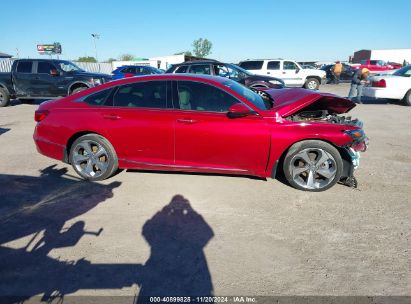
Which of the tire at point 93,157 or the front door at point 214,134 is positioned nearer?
the front door at point 214,134

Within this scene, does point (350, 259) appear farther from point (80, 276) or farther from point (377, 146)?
point (377, 146)

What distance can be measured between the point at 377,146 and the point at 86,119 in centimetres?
578

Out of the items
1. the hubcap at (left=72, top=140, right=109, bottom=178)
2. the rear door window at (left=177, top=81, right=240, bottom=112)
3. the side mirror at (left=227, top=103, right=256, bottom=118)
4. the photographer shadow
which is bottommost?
the photographer shadow

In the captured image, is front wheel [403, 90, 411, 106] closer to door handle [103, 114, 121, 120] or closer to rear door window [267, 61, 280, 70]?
rear door window [267, 61, 280, 70]

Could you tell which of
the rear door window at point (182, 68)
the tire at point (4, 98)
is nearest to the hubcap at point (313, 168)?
the rear door window at point (182, 68)

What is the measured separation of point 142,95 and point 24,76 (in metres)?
9.93

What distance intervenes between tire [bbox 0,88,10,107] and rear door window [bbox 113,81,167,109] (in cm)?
1034

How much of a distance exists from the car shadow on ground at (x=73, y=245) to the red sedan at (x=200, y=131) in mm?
634

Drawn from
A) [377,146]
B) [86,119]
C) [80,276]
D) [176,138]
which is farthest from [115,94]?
[377,146]

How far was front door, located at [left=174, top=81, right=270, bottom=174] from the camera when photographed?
12.6 ft

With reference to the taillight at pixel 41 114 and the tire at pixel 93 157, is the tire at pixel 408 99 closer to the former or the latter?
the tire at pixel 93 157

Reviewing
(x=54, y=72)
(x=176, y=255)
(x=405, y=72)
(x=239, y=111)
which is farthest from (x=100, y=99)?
(x=405, y=72)

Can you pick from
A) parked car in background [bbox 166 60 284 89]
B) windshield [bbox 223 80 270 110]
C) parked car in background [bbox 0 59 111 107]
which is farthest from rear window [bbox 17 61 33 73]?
windshield [bbox 223 80 270 110]

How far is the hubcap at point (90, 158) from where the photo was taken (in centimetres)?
439
